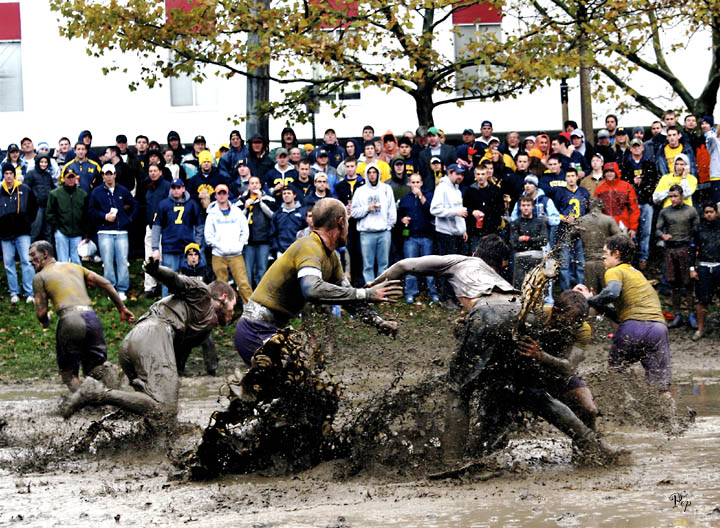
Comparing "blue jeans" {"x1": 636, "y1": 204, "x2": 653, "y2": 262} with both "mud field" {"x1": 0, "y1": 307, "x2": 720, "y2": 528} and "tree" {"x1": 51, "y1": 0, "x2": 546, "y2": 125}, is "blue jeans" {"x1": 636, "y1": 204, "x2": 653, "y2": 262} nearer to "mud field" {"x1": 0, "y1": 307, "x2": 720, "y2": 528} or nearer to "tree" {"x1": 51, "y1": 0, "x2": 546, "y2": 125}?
"tree" {"x1": 51, "y1": 0, "x2": 546, "y2": 125}

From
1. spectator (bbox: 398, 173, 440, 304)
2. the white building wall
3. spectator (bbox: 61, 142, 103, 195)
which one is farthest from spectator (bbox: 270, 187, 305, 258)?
the white building wall

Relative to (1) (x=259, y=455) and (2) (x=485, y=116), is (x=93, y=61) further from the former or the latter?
(1) (x=259, y=455)

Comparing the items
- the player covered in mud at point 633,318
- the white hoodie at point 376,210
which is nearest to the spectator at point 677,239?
the white hoodie at point 376,210

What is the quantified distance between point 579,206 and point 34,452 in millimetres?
9265

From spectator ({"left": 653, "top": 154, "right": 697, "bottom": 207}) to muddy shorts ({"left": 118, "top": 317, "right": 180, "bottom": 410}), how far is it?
9.05 m

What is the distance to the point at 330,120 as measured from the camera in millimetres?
25641

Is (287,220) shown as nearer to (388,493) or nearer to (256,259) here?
(256,259)

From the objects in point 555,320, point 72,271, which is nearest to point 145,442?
point 72,271

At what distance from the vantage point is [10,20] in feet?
86.2

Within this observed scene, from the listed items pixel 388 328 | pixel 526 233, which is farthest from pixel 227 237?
pixel 388 328

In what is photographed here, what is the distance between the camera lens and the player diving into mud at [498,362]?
24.6ft

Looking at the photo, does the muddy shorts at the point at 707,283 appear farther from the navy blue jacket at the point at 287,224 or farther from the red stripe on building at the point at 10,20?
the red stripe on building at the point at 10,20

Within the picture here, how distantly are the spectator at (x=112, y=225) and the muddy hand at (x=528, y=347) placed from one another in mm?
10047

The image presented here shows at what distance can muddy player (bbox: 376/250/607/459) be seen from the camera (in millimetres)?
7512
